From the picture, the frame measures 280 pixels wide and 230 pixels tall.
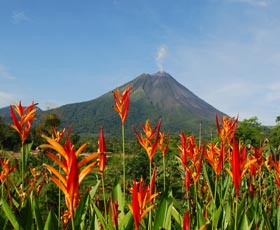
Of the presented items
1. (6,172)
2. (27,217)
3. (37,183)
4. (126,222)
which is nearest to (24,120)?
(6,172)

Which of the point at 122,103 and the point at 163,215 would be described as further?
the point at 122,103

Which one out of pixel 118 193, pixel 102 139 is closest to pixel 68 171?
pixel 102 139

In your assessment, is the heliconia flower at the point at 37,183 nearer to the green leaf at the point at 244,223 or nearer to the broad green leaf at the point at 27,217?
the broad green leaf at the point at 27,217

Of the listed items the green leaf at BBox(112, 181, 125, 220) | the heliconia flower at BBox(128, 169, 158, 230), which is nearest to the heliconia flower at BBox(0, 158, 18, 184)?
the green leaf at BBox(112, 181, 125, 220)

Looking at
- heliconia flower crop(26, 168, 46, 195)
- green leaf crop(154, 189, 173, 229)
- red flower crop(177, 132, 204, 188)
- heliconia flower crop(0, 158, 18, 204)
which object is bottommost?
green leaf crop(154, 189, 173, 229)

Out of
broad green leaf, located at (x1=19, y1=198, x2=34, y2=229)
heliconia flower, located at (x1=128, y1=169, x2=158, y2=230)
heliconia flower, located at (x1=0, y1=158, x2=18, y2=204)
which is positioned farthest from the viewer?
heliconia flower, located at (x1=0, y1=158, x2=18, y2=204)

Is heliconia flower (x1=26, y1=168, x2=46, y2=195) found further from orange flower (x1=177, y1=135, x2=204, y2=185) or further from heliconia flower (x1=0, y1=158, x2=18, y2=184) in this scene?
orange flower (x1=177, y1=135, x2=204, y2=185)

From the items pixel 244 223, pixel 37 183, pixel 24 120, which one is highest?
pixel 24 120

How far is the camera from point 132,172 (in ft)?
26.2

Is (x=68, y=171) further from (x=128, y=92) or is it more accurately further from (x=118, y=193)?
(x=118, y=193)

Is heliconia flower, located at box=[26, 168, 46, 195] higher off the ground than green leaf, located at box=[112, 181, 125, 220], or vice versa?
heliconia flower, located at box=[26, 168, 46, 195]

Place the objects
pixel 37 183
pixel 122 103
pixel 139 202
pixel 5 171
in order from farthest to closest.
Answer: pixel 37 183 < pixel 5 171 < pixel 122 103 < pixel 139 202

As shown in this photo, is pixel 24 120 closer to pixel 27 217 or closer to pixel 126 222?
pixel 27 217

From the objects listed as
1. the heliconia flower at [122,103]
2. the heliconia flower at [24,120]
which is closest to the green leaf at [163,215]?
the heliconia flower at [122,103]
